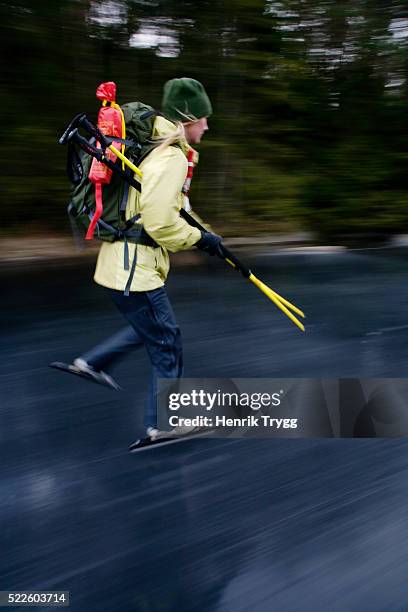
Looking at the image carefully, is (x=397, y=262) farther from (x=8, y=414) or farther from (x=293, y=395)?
(x=8, y=414)

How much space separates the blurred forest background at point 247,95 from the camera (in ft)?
24.6

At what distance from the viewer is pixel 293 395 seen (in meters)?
4.19

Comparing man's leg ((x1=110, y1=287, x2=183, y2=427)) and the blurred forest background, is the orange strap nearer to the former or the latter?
man's leg ((x1=110, y1=287, x2=183, y2=427))

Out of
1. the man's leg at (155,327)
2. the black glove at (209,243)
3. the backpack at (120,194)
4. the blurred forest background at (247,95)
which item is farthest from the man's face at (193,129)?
the blurred forest background at (247,95)

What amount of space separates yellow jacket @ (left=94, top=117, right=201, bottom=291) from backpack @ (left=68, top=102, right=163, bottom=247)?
0.03 metres

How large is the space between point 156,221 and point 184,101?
0.57 metres

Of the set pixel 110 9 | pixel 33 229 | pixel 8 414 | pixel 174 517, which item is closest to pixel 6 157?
pixel 33 229

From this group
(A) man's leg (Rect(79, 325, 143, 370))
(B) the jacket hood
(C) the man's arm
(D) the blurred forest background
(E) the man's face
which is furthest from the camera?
(D) the blurred forest background

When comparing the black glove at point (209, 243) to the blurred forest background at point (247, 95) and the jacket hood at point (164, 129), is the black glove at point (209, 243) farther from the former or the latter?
the blurred forest background at point (247, 95)

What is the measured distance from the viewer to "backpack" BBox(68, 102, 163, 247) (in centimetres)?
322

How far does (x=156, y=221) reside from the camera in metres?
3.04

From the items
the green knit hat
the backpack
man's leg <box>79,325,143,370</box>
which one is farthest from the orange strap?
man's leg <box>79,325,143,370</box>

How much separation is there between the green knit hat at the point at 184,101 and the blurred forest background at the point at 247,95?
449 cm

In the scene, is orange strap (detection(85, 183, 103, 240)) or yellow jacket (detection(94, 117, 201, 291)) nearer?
yellow jacket (detection(94, 117, 201, 291))
